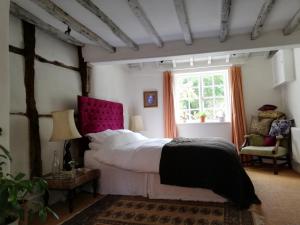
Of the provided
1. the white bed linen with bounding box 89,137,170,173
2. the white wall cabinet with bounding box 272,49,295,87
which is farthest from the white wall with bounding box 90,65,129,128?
the white wall cabinet with bounding box 272,49,295,87

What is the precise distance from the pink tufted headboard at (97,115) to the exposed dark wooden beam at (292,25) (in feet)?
9.89

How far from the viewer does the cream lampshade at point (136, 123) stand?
5.70m

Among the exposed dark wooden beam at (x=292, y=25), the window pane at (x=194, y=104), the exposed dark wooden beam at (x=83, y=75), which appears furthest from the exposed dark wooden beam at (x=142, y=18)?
the window pane at (x=194, y=104)

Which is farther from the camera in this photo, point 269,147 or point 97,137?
point 269,147

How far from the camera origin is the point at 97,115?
13.5ft

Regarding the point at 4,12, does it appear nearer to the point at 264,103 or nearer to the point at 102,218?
the point at 102,218

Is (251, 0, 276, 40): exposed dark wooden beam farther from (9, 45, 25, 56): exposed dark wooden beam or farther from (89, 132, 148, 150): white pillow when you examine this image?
(9, 45, 25, 56): exposed dark wooden beam

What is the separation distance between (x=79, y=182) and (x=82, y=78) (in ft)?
6.02

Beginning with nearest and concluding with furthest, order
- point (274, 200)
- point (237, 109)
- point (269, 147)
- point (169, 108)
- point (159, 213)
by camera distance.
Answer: point (159, 213) → point (274, 200) → point (269, 147) → point (237, 109) → point (169, 108)

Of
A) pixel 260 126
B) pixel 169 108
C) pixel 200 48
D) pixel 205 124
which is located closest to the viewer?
pixel 200 48

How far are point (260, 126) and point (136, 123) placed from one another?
271cm

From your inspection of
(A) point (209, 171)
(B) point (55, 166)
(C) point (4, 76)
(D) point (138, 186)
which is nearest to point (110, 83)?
(B) point (55, 166)

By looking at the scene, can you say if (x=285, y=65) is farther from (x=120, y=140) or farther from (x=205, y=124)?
(x=120, y=140)

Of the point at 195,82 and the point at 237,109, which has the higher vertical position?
the point at 195,82
